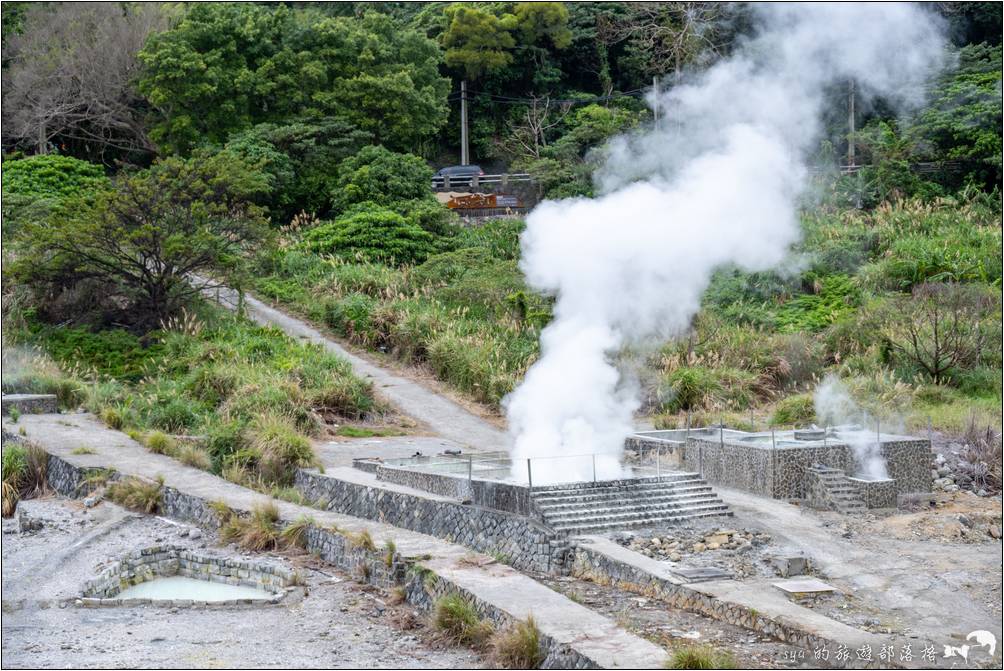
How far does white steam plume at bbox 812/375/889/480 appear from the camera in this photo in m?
18.3

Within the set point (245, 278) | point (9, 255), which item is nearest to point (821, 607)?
point (245, 278)

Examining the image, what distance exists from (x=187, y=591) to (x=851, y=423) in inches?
496

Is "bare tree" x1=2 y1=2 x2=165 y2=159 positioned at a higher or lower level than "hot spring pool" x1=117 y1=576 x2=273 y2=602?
higher

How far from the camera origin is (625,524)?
15867 millimetres

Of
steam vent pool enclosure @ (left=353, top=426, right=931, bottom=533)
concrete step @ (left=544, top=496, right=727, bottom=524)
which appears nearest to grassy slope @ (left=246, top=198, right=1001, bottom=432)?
steam vent pool enclosure @ (left=353, top=426, right=931, bottom=533)

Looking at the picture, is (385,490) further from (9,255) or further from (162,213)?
(9,255)

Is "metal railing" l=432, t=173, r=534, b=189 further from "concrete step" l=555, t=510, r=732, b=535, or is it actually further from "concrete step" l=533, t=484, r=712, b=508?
"concrete step" l=555, t=510, r=732, b=535

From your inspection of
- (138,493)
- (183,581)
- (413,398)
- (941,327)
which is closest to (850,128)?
(941,327)

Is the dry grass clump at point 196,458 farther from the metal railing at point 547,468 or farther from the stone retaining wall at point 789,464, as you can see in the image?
the stone retaining wall at point 789,464

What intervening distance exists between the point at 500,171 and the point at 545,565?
31555 mm

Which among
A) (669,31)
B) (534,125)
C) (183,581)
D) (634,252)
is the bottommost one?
(183,581)

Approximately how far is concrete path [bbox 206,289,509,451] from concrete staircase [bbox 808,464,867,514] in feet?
20.0

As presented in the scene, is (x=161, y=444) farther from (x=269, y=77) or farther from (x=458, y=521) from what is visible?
(x=269, y=77)

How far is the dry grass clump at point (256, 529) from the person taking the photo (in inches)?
627
